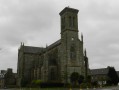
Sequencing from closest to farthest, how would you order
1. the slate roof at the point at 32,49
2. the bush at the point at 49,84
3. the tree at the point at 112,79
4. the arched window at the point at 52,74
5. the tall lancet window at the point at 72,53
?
the bush at the point at 49,84 → the tall lancet window at the point at 72,53 → the arched window at the point at 52,74 → the tree at the point at 112,79 → the slate roof at the point at 32,49

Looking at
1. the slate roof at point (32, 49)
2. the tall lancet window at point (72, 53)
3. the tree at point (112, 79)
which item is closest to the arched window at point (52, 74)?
the tall lancet window at point (72, 53)

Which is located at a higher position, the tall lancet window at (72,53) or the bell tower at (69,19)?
the bell tower at (69,19)

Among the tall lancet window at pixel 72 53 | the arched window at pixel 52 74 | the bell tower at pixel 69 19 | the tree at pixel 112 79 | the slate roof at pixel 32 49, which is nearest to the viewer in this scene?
the tall lancet window at pixel 72 53

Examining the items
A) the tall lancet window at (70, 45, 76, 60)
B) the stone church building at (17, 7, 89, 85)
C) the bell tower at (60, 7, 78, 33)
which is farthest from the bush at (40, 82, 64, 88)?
the bell tower at (60, 7, 78, 33)

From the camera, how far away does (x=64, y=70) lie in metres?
67.4

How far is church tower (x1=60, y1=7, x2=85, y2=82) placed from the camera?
224ft

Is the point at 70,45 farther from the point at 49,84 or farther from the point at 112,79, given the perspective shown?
the point at 112,79

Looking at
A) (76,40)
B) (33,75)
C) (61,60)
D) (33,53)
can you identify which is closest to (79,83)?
(61,60)

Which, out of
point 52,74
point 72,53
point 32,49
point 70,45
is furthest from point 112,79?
point 32,49

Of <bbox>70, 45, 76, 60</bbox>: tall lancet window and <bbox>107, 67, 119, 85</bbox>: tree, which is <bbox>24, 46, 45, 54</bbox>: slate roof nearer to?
<bbox>70, 45, 76, 60</bbox>: tall lancet window

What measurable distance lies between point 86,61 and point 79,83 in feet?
39.7

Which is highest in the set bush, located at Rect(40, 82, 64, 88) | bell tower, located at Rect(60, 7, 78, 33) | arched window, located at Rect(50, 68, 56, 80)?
bell tower, located at Rect(60, 7, 78, 33)

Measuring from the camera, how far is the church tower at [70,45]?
6812 cm

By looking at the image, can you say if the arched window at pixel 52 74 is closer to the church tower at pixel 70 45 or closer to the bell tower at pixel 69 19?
the church tower at pixel 70 45
